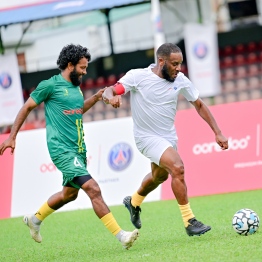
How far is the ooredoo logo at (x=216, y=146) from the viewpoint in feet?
48.6

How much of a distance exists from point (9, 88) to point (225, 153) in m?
9.88

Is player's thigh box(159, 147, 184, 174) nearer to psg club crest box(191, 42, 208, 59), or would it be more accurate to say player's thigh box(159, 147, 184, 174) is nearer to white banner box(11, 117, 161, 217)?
white banner box(11, 117, 161, 217)

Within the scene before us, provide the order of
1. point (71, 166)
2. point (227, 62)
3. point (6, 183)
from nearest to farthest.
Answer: point (71, 166) → point (6, 183) → point (227, 62)

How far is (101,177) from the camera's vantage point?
591 inches

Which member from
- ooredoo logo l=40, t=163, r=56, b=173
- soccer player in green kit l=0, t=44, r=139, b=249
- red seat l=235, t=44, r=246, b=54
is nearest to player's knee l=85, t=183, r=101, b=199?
soccer player in green kit l=0, t=44, r=139, b=249

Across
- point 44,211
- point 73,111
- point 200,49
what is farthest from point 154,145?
point 200,49

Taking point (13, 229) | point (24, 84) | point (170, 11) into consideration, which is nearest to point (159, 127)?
point (13, 229)

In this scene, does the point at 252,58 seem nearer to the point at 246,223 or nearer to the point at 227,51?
the point at 227,51

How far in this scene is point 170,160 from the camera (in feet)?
31.4

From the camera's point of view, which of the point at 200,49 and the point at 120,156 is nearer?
the point at 120,156

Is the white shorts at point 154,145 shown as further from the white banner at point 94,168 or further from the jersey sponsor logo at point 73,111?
the white banner at point 94,168

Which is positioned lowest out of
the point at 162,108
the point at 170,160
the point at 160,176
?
the point at 160,176

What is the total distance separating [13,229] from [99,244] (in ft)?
10.4

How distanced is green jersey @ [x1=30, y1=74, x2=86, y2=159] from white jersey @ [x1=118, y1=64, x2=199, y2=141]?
0.63 meters
